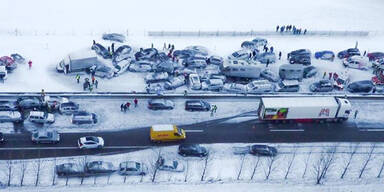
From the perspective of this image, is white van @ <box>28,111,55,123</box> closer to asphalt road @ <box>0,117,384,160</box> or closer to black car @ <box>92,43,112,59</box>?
asphalt road @ <box>0,117,384,160</box>

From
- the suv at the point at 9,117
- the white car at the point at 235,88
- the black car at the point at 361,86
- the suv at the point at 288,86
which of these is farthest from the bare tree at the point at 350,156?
the suv at the point at 9,117

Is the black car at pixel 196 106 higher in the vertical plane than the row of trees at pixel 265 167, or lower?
higher

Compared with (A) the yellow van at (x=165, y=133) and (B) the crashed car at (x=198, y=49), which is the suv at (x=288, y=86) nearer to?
(B) the crashed car at (x=198, y=49)

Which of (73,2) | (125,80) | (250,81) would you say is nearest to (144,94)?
(125,80)

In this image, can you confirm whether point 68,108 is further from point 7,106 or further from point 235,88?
point 235,88

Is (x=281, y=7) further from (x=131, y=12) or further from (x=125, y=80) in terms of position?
(x=125, y=80)

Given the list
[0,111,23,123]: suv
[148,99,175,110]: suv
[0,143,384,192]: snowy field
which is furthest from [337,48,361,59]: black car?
[0,111,23,123]: suv
